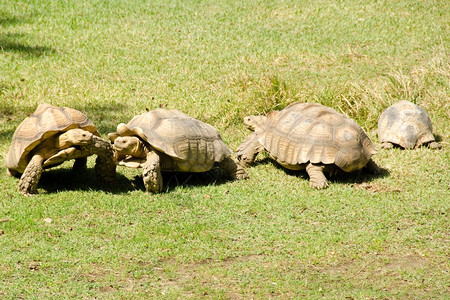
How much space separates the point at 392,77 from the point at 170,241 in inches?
216

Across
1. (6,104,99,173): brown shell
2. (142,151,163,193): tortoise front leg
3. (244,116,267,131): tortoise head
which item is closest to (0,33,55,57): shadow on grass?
(244,116,267,131): tortoise head

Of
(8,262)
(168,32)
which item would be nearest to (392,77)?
(168,32)

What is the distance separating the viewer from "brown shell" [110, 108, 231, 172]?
6.23 metres

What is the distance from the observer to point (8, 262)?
4926mm

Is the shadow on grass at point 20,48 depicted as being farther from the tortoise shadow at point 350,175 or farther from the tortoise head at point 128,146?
the tortoise shadow at point 350,175

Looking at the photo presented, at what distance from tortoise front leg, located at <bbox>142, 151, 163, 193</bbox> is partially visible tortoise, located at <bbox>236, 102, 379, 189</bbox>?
4.80ft

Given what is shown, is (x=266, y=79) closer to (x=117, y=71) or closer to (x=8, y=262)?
(x=117, y=71)

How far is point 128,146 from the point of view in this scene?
624 cm

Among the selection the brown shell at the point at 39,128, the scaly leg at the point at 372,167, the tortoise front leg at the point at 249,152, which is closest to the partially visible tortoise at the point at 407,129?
the scaly leg at the point at 372,167

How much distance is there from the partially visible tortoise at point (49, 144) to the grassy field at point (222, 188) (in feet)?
0.99

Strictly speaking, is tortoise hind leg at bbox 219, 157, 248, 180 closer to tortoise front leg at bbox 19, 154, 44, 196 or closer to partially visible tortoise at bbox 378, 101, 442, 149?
tortoise front leg at bbox 19, 154, 44, 196

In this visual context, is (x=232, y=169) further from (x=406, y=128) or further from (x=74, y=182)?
(x=406, y=128)

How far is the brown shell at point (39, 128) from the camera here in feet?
19.4

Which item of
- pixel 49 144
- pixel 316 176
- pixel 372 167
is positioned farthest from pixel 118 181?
pixel 372 167
